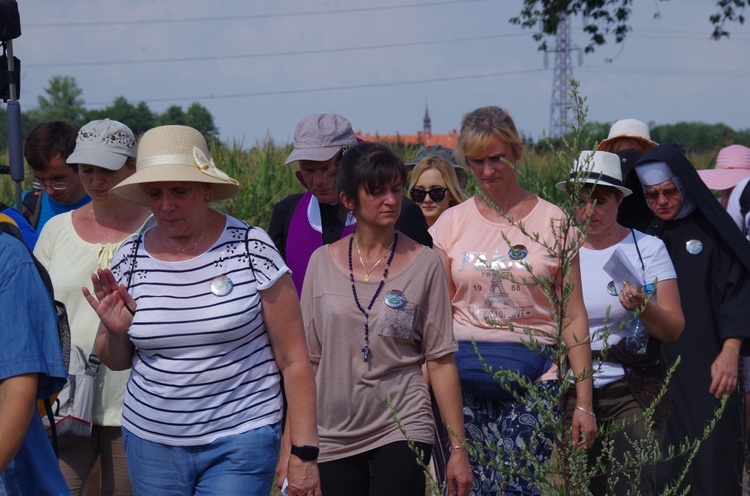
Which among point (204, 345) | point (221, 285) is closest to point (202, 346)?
point (204, 345)

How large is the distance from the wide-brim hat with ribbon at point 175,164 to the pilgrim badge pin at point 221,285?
1.04ft

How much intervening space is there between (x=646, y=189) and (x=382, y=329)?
1982mm

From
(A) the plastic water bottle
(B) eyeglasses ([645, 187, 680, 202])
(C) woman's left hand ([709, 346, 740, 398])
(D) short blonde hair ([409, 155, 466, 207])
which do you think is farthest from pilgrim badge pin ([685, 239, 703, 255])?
(D) short blonde hair ([409, 155, 466, 207])

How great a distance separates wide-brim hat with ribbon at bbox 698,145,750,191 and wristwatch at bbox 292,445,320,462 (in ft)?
14.5

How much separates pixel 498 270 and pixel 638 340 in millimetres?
873

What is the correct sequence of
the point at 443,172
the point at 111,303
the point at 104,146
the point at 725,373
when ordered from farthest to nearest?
the point at 443,172 < the point at 725,373 < the point at 104,146 < the point at 111,303

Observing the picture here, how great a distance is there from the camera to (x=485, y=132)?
4.00 meters

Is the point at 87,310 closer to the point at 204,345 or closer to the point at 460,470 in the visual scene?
the point at 204,345

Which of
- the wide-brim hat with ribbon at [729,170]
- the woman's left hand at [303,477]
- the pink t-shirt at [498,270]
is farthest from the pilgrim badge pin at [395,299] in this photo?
the wide-brim hat with ribbon at [729,170]

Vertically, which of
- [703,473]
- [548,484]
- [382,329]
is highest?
[382,329]

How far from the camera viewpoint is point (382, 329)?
3.53 m

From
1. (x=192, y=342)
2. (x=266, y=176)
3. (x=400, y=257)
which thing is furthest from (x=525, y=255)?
(x=266, y=176)

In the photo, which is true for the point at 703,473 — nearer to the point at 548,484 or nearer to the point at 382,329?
the point at 382,329

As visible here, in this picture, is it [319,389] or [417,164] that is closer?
[319,389]
